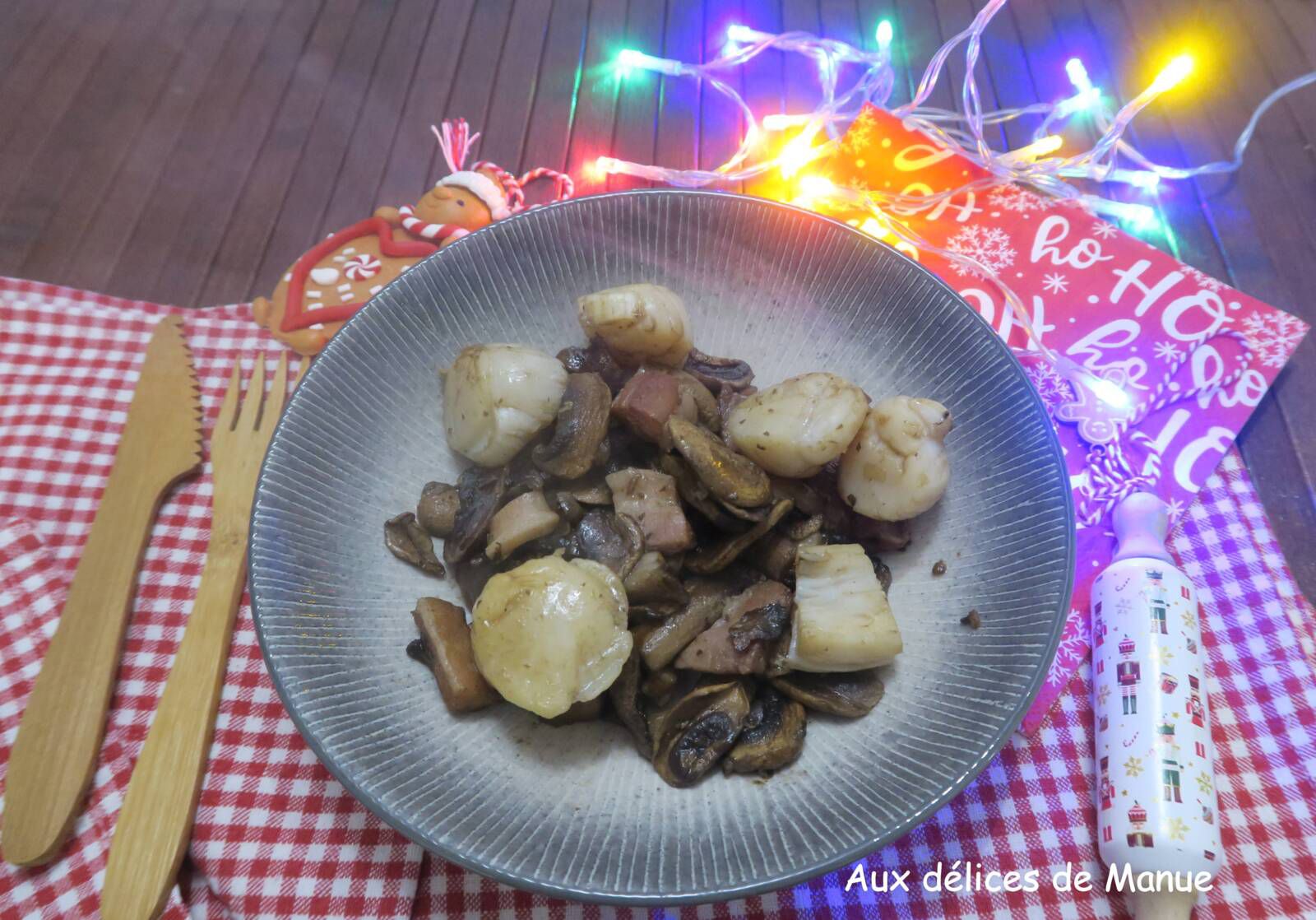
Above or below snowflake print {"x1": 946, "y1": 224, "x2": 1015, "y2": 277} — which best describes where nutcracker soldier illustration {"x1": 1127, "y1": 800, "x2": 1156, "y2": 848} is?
below

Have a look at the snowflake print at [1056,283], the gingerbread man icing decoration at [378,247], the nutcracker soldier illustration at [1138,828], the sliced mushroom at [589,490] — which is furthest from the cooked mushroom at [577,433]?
the snowflake print at [1056,283]

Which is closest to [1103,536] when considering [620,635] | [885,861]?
[885,861]

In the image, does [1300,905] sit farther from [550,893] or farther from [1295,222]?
[1295,222]

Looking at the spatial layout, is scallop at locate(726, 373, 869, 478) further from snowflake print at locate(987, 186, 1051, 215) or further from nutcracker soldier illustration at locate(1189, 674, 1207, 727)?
snowflake print at locate(987, 186, 1051, 215)

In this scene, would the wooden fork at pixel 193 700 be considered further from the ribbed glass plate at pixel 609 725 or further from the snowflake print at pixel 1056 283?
the snowflake print at pixel 1056 283

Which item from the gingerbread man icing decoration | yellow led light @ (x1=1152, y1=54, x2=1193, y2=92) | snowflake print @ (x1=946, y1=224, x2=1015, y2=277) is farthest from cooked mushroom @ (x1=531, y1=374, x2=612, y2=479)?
yellow led light @ (x1=1152, y1=54, x2=1193, y2=92)

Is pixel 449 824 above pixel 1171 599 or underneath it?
underneath
